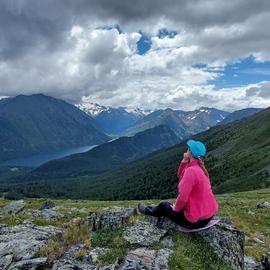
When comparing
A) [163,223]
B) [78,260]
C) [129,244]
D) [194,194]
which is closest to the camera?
[78,260]

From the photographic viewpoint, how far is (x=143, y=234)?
15.3 m

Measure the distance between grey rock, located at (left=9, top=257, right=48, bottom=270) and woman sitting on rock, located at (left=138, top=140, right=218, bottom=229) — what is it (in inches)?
205

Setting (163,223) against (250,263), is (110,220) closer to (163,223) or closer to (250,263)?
(163,223)

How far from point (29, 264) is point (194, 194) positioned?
6274mm

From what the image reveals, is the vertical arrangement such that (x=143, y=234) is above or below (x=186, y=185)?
below

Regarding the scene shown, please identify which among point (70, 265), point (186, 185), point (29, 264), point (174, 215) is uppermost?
point (186, 185)

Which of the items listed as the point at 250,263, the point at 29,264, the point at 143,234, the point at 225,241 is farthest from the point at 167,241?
the point at 29,264

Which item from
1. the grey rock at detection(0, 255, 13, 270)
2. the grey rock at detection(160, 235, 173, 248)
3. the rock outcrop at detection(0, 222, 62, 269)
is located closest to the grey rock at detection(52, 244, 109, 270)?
the rock outcrop at detection(0, 222, 62, 269)

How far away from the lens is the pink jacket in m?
14.8

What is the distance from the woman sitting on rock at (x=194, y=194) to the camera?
14.8 metres

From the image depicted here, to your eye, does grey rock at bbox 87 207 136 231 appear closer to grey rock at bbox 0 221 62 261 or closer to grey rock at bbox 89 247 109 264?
grey rock at bbox 0 221 62 261

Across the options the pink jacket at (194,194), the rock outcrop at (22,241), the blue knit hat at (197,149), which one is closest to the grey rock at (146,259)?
the pink jacket at (194,194)

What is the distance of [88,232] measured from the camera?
16.2m

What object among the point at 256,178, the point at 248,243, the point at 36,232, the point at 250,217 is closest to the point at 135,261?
the point at 36,232
